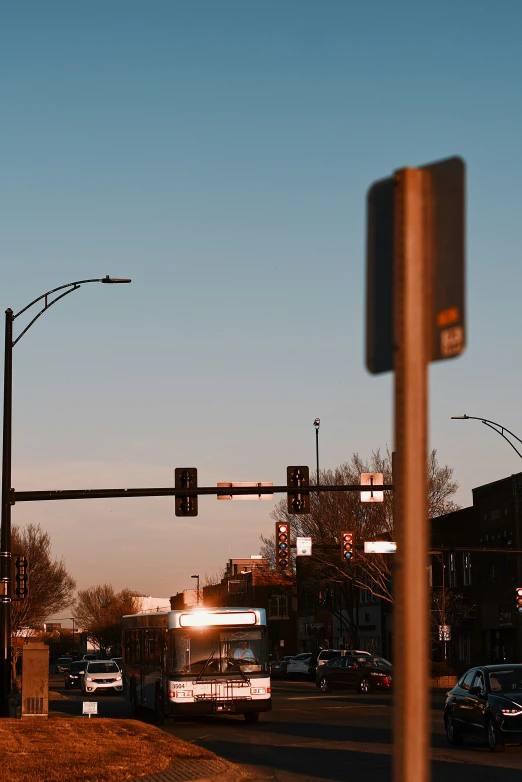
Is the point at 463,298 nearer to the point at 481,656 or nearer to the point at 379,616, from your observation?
the point at 481,656

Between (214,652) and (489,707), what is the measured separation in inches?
382

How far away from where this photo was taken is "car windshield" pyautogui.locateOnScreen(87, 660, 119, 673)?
50.8m

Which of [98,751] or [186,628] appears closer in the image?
[98,751]

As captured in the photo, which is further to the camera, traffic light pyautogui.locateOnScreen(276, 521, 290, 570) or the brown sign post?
traffic light pyautogui.locateOnScreen(276, 521, 290, 570)

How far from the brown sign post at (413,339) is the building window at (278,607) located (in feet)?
374

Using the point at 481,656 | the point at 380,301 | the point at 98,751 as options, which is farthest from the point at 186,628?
the point at 481,656

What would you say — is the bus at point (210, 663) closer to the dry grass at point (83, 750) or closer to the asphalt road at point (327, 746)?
the asphalt road at point (327, 746)

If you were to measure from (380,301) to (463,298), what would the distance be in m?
0.34

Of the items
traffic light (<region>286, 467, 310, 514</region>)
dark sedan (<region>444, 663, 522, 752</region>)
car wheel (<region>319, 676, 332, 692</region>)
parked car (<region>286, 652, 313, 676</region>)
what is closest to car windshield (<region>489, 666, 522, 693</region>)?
dark sedan (<region>444, 663, 522, 752</region>)

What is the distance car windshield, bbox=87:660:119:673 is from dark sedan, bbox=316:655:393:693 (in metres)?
9.14

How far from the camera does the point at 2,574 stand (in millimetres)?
31062

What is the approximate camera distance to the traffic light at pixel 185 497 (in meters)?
31.5

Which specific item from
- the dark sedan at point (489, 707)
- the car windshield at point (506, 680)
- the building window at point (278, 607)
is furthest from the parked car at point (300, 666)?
the car windshield at point (506, 680)

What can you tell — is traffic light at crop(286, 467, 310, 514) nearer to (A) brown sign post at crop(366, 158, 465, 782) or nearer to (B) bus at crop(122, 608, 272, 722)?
(B) bus at crop(122, 608, 272, 722)
